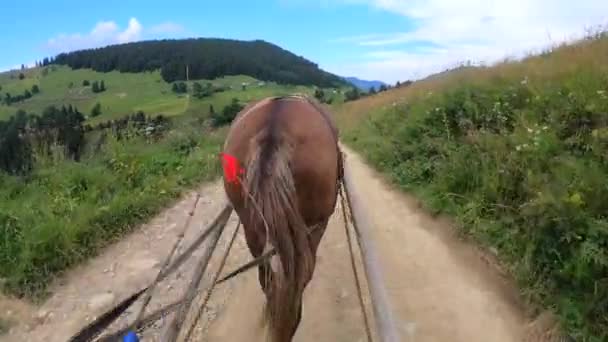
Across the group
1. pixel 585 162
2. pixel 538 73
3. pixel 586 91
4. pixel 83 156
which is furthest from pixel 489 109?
pixel 83 156

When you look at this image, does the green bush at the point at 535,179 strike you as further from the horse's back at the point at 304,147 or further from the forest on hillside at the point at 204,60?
the forest on hillside at the point at 204,60

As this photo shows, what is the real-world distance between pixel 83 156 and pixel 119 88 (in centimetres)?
8105

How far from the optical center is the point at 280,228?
2734 millimetres

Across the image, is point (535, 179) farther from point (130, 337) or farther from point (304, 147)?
point (130, 337)

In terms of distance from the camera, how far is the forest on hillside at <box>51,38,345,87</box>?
269 ft

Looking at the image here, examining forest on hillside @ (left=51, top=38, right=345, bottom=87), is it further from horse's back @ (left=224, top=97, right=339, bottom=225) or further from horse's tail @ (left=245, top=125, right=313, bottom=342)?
horse's tail @ (left=245, top=125, right=313, bottom=342)

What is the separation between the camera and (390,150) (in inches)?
375

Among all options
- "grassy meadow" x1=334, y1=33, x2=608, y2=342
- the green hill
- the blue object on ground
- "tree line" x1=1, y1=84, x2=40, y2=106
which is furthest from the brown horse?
"tree line" x1=1, y1=84, x2=40, y2=106

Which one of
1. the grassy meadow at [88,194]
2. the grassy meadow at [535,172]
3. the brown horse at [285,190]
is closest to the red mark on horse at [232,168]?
the brown horse at [285,190]

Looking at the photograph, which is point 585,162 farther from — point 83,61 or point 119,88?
point 83,61

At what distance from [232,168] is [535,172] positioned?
3.11m

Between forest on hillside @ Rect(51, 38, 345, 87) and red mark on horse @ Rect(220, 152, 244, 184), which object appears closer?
red mark on horse @ Rect(220, 152, 244, 184)

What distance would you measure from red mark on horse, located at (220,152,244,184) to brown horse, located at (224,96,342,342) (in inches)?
1.7

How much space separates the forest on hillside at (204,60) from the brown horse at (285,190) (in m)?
74.3
